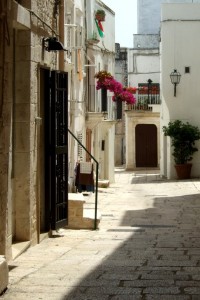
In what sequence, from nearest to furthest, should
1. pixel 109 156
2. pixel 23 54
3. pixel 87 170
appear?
pixel 23 54, pixel 87 170, pixel 109 156

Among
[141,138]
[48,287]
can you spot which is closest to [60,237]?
[48,287]

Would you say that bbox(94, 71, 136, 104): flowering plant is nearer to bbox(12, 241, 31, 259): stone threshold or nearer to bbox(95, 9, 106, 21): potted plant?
bbox(95, 9, 106, 21): potted plant

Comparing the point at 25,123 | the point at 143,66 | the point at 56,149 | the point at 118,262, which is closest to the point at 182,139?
the point at 143,66

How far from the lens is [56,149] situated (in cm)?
1027

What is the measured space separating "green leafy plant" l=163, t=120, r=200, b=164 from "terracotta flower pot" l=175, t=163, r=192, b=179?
0.29m

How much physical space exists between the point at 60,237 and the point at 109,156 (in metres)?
17.9

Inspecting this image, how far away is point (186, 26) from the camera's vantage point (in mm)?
28969

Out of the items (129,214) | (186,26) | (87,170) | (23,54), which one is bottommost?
(129,214)

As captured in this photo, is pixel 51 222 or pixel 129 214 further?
pixel 129 214

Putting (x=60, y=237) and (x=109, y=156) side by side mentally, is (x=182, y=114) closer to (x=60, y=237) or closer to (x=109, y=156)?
(x=109, y=156)

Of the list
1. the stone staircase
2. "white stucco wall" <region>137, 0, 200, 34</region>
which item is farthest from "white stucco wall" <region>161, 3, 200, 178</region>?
"white stucco wall" <region>137, 0, 200, 34</region>

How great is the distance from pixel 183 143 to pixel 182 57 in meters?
4.05

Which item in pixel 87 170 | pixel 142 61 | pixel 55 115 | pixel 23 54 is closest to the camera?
pixel 23 54

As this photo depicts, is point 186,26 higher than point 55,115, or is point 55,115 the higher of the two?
point 186,26
